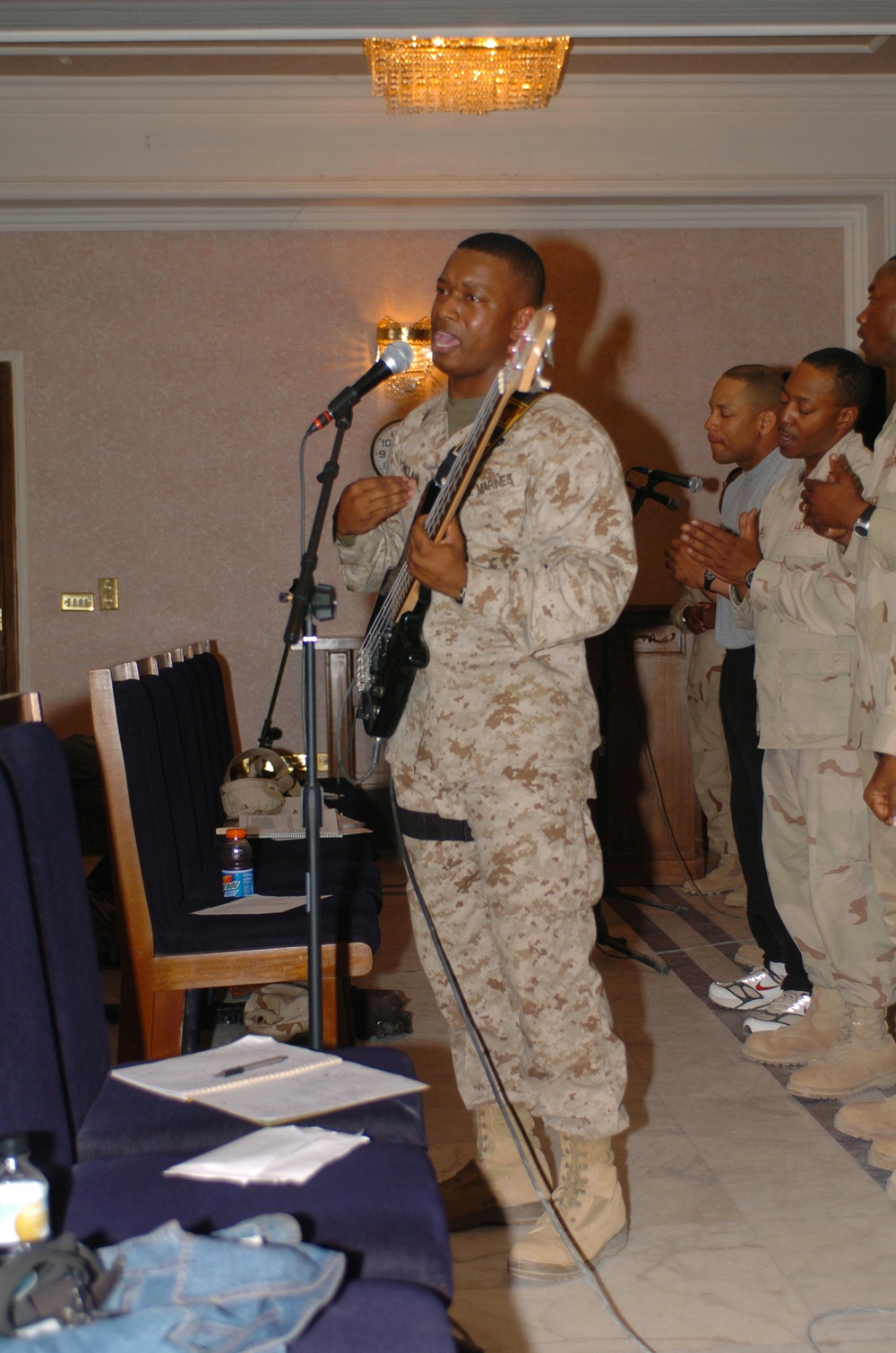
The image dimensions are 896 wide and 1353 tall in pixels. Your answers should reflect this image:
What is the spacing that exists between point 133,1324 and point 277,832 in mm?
2301

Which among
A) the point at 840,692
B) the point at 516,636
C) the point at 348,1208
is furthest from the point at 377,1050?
the point at 840,692

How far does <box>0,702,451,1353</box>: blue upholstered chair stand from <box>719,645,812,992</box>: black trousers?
6.75 feet

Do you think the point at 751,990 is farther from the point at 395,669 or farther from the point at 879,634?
the point at 395,669

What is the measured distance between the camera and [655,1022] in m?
3.21

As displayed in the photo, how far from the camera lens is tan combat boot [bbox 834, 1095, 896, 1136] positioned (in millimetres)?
2414

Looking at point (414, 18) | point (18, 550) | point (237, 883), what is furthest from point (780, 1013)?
point (18, 550)

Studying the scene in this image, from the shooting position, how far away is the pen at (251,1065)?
146cm

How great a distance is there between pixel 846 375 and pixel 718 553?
1.67 feet

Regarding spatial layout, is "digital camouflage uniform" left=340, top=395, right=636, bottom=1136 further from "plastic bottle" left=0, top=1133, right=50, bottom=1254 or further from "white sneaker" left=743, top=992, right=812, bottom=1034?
"white sneaker" left=743, top=992, right=812, bottom=1034

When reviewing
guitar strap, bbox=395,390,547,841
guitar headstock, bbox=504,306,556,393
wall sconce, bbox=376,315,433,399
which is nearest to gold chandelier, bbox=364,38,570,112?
wall sconce, bbox=376,315,433,399

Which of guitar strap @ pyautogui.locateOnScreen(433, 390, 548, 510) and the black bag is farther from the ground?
guitar strap @ pyautogui.locateOnScreen(433, 390, 548, 510)

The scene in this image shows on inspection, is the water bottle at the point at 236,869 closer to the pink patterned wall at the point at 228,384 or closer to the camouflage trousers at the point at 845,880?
the camouflage trousers at the point at 845,880

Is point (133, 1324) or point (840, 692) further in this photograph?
point (840, 692)

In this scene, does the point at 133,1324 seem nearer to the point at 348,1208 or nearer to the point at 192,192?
the point at 348,1208
